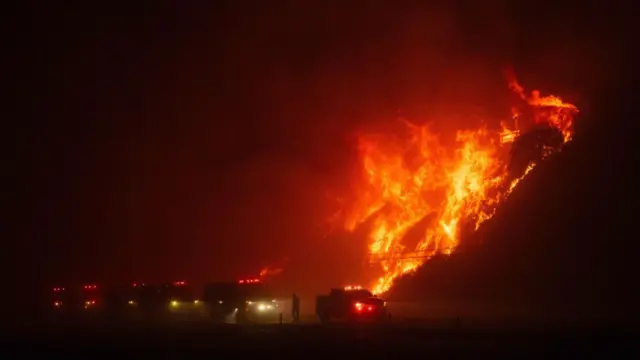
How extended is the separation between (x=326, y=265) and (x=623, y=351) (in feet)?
191

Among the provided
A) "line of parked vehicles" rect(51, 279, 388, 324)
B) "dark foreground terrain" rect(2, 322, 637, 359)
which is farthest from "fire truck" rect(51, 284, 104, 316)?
"dark foreground terrain" rect(2, 322, 637, 359)

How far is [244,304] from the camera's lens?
179ft

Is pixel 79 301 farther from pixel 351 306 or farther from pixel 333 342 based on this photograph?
pixel 333 342

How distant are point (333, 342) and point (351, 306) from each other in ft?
57.0

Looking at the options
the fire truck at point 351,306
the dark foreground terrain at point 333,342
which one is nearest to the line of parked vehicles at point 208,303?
the fire truck at point 351,306

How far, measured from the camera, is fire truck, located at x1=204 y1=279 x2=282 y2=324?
54.8 meters

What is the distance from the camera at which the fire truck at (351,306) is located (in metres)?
50.6

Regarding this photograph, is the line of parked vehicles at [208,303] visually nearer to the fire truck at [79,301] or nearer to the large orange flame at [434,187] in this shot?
the fire truck at [79,301]

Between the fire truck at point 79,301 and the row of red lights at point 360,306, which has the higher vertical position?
the fire truck at point 79,301

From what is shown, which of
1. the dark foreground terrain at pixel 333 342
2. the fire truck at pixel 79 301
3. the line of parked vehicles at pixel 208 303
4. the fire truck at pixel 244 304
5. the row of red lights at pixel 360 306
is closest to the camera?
the dark foreground terrain at pixel 333 342

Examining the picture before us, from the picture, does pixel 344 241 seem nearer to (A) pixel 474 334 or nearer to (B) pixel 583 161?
(B) pixel 583 161

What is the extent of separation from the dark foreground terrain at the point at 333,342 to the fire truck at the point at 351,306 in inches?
239

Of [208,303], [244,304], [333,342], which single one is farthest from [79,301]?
[333,342]

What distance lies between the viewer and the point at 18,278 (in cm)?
10375
